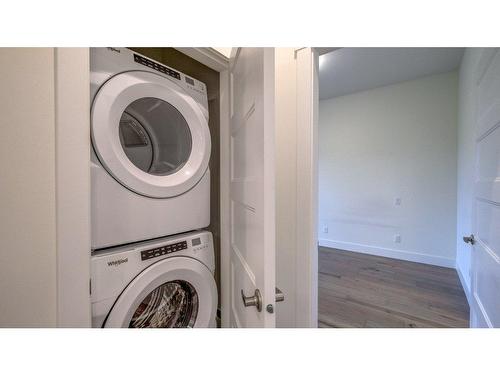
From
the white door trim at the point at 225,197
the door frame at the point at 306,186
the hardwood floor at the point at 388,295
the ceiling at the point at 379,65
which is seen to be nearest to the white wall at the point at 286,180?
the door frame at the point at 306,186

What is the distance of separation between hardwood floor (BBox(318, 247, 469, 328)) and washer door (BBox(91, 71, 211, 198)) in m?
1.54

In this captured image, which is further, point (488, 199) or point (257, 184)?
point (488, 199)

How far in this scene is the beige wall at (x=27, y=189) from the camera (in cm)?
47

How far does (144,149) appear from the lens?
100 cm

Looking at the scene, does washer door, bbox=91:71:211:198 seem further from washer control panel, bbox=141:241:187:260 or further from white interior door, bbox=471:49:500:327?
white interior door, bbox=471:49:500:327

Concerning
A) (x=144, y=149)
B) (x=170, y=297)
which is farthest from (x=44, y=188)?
(x=170, y=297)

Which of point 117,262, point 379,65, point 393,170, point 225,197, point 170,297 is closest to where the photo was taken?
point 117,262

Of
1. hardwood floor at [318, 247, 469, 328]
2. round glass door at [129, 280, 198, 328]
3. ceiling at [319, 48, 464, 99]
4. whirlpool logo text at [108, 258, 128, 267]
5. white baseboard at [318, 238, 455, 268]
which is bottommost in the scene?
hardwood floor at [318, 247, 469, 328]

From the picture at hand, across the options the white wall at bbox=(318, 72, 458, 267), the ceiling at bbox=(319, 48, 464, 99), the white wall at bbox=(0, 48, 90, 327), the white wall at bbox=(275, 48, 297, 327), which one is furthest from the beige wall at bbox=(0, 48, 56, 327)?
the white wall at bbox=(318, 72, 458, 267)

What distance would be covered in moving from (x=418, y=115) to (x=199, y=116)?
9.65 feet

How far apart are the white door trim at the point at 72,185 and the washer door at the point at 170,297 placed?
17 cm

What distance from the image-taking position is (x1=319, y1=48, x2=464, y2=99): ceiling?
202 cm

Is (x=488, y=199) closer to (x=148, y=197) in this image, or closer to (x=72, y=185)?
(x=148, y=197)

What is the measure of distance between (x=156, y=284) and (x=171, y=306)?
0.77 feet
